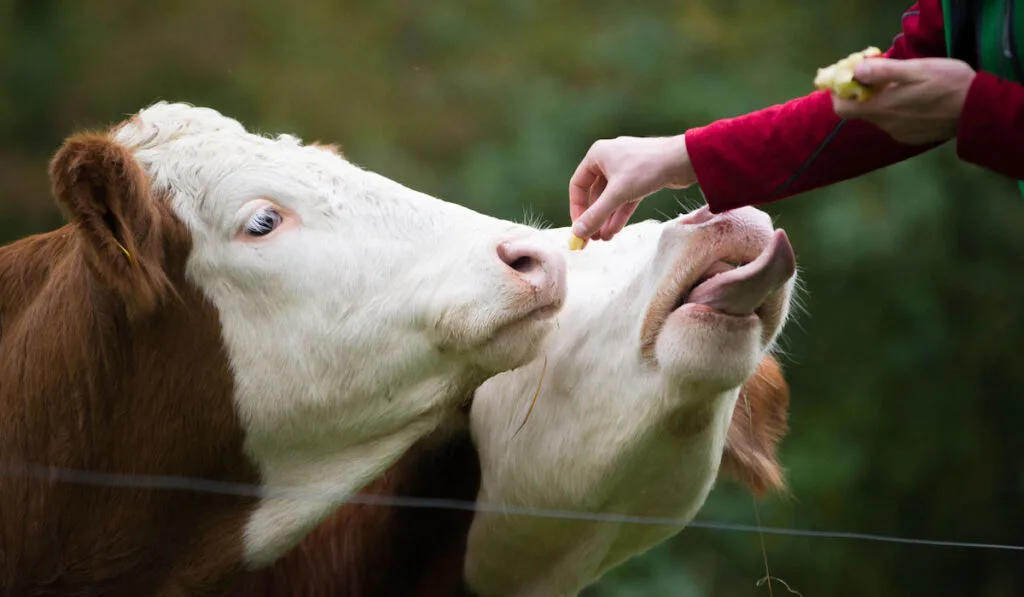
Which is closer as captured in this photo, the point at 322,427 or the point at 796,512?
the point at 322,427

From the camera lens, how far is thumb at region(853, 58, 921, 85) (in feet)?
5.36

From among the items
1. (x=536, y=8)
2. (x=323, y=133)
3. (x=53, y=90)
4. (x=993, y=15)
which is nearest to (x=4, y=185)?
(x=53, y=90)

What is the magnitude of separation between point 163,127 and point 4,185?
382cm

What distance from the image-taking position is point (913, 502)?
5918mm

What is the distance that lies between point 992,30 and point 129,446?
1476 millimetres

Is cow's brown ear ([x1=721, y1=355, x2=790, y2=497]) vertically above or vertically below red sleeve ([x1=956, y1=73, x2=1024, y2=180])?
below

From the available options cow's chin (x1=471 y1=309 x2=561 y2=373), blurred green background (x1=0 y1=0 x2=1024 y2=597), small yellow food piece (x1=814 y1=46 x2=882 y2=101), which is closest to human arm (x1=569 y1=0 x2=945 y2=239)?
small yellow food piece (x1=814 y1=46 x2=882 y2=101)

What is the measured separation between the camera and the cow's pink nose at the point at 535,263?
2104 mm

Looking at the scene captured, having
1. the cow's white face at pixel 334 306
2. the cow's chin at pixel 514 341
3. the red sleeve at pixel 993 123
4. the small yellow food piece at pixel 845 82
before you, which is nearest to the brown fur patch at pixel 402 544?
the cow's white face at pixel 334 306

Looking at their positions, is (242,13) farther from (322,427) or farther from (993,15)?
(993,15)

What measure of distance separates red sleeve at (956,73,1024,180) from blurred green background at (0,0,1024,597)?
3738mm

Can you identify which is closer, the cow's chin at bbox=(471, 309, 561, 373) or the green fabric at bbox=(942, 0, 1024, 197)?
the green fabric at bbox=(942, 0, 1024, 197)

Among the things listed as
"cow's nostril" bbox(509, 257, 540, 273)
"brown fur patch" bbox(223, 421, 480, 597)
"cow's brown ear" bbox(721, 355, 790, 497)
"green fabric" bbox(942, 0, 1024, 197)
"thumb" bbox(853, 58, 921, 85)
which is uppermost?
"thumb" bbox(853, 58, 921, 85)

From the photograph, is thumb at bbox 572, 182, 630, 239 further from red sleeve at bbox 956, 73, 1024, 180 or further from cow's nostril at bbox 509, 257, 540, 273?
red sleeve at bbox 956, 73, 1024, 180
